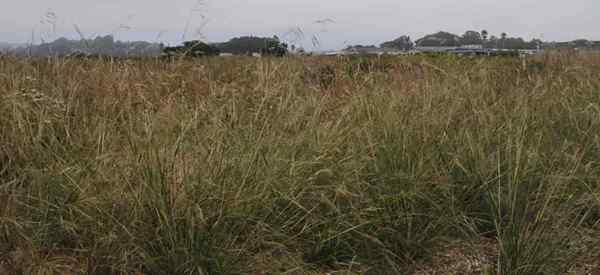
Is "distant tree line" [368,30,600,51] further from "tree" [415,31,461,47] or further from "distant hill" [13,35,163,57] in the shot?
"distant hill" [13,35,163,57]

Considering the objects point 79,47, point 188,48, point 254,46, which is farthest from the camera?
point 254,46

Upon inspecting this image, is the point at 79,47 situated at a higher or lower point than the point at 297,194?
higher

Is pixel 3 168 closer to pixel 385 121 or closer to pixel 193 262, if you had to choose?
pixel 193 262

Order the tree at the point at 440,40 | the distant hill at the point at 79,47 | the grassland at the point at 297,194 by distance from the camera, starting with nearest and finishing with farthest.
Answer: the grassland at the point at 297,194 → the distant hill at the point at 79,47 → the tree at the point at 440,40

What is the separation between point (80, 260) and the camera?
2191 millimetres

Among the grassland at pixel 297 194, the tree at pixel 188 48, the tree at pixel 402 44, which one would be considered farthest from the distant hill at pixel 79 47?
the tree at pixel 402 44

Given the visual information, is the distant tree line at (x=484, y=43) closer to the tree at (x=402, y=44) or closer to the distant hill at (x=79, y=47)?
the tree at (x=402, y=44)

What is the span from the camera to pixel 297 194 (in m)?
2.52

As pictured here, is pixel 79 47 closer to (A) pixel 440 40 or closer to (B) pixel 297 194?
(B) pixel 297 194

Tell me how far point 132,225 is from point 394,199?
1245mm

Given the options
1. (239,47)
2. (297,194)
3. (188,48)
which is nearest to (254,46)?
(239,47)

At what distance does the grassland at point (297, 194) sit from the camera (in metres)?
2.12

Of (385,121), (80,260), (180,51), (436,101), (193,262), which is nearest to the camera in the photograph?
(193,262)

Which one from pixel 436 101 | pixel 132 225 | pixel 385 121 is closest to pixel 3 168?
pixel 132 225
